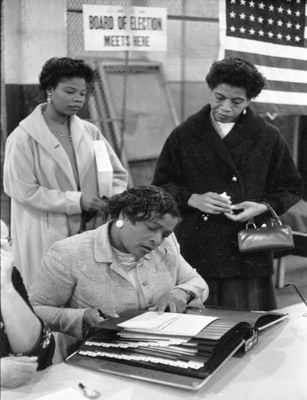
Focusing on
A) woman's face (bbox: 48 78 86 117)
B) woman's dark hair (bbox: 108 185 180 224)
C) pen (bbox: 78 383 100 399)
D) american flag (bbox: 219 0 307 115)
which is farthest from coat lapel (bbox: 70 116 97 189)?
pen (bbox: 78 383 100 399)

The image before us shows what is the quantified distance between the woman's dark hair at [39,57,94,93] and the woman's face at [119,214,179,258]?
1063mm

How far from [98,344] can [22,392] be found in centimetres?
32

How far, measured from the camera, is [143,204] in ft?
7.66

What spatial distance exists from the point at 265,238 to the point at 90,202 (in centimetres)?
87

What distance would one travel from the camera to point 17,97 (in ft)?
12.5

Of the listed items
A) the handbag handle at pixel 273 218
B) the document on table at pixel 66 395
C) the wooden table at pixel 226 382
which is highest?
the handbag handle at pixel 273 218

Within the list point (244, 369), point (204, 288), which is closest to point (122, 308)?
point (204, 288)

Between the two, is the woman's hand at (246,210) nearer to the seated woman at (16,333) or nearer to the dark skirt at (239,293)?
the dark skirt at (239,293)

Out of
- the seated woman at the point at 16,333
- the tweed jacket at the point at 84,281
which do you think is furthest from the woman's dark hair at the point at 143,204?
the seated woman at the point at 16,333

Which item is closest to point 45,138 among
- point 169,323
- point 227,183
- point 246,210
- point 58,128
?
point 58,128

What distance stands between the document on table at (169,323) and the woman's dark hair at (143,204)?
13.9 inches

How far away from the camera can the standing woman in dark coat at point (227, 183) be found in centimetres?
310

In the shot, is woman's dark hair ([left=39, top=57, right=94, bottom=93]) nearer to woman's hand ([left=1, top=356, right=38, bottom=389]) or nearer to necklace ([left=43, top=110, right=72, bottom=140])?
necklace ([left=43, top=110, right=72, bottom=140])

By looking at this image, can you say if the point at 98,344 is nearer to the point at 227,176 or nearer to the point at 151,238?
the point at 151,238
